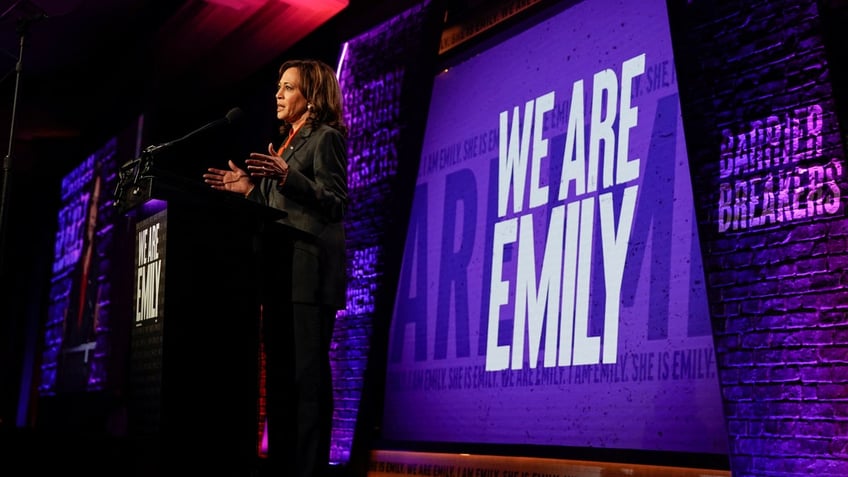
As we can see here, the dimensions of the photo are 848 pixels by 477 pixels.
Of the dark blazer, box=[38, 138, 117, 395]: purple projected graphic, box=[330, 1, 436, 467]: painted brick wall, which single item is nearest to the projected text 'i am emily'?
the dark blazer

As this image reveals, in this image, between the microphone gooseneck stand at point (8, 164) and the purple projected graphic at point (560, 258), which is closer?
the purple projected graphic at point (560, 258)

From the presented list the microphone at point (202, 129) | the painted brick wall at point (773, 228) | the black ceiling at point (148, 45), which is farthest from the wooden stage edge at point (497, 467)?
the black ceiling at point (148, 45)

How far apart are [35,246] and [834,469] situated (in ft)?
26.0

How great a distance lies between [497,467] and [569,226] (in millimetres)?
962

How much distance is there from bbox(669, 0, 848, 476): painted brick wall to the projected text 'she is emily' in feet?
1.52

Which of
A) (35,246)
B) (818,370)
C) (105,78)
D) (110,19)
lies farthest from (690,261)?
(35,246)

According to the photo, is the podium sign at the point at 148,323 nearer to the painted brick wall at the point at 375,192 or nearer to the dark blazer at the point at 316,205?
the dark blazer at the point at 316,205

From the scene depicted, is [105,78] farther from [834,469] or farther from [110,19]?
[834,469]

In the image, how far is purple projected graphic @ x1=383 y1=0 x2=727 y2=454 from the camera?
2.91m

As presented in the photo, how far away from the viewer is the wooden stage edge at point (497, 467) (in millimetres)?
2701

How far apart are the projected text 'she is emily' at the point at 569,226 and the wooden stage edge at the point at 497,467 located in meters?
0.38

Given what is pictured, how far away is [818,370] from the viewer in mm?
2230

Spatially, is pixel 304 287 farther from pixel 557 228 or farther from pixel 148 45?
pixel 148 45

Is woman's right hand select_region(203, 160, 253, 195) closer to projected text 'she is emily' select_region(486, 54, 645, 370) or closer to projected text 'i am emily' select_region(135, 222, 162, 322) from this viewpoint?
projected text 'i am emily' select_region(135, 222, 162, 322)
